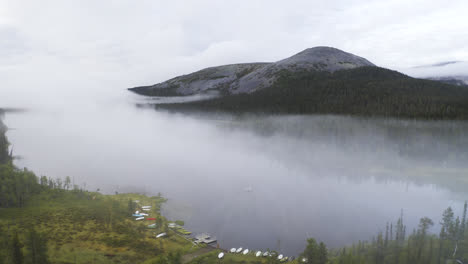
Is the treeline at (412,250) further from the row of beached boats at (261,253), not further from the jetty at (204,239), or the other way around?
the jetty at (204,239)

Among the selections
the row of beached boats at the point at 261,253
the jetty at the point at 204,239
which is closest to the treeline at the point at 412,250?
the row of beached boats at the point at 261,253

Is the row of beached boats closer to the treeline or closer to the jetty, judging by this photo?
the jetty

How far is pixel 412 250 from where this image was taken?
317ft

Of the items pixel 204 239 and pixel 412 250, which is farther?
pixel 204 239

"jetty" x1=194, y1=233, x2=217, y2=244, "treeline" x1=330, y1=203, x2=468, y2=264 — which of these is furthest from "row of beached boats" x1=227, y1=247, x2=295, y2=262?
"treeline" x1=330, y1=203, x2=468, y2=264

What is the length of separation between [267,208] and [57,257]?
288 ft

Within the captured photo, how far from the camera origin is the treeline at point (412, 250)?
91938 mm

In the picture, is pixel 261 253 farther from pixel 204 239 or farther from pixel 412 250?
pixel 412 250

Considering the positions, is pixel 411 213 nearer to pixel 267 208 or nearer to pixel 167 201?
pixel 267 208

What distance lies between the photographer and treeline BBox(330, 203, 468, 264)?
302 ft

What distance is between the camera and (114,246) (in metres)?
94.6

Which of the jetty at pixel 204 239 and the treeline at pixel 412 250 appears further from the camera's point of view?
the jetty at pixel 204 239

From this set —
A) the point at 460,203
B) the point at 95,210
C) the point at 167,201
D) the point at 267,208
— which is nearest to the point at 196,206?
the point at 167,201

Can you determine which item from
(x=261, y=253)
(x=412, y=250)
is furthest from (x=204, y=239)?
(x=412, y=250)
